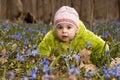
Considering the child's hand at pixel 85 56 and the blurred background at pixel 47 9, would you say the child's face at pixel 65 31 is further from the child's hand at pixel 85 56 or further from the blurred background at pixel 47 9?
the blurred background at pixel 47 9

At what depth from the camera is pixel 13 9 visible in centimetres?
1938

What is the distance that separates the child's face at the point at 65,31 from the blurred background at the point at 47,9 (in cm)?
1411

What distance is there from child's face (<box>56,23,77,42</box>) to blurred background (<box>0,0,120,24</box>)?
1411 centimetres

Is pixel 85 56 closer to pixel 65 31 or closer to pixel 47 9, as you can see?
pixel 65 31

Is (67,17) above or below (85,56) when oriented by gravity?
above

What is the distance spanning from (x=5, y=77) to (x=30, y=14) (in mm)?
15918

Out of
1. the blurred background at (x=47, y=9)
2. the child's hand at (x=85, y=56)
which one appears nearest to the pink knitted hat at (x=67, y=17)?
the child's hand at (x=85, y=56)

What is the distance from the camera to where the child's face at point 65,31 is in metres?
4.57

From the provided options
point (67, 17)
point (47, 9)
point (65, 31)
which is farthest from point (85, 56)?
point (47, 9)

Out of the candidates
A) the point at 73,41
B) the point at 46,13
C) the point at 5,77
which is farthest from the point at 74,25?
the point at 46,13

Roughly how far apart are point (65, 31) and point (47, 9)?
1553 cm

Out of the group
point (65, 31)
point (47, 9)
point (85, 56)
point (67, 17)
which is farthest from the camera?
point (47, 9)

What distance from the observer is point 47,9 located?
789 inches

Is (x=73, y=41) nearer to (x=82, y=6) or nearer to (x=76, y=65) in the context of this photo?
(x=76, y=65)
